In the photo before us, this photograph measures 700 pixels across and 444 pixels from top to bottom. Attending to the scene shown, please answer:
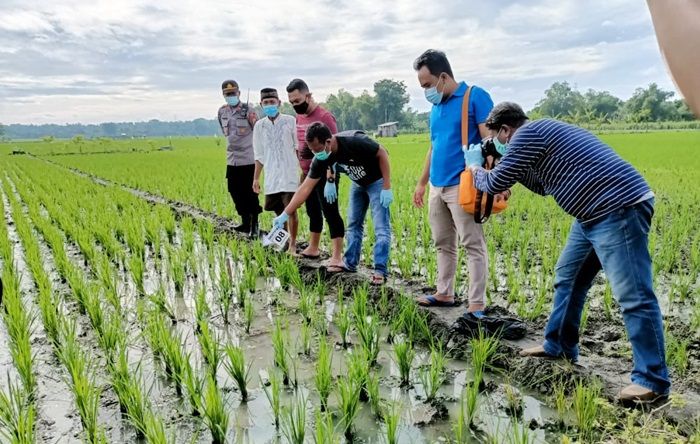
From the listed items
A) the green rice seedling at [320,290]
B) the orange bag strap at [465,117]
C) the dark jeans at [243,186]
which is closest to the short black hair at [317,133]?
the green rice seedling at [320,290]

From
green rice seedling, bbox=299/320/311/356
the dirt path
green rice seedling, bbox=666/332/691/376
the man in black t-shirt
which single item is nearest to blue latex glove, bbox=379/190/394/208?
the man in black t-shirt

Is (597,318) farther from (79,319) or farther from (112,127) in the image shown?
(112,127)

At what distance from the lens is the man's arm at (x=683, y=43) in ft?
1.28

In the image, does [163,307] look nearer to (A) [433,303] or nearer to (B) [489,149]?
(A) [433,303]

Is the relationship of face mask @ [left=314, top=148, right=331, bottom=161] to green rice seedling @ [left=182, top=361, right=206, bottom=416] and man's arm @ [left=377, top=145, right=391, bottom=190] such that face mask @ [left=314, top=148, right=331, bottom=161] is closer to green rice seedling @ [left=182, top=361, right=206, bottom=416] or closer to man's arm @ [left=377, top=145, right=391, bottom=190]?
man's arm @ [left=377, top=145, right=391, bottom=190]

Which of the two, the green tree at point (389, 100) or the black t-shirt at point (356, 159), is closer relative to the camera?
the black t-shirt at point (356, 159)

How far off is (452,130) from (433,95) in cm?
22

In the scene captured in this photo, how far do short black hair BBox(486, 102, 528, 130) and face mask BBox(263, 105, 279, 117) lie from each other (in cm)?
279

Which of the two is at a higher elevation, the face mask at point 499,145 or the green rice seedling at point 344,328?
the face mask at point 499,145

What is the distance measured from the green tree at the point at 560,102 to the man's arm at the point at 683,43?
52.9 metres

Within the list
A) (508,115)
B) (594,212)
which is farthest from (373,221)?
(594,212)

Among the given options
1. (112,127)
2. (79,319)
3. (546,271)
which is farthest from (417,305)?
(112,127)

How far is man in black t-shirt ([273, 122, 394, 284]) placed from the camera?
363 cm

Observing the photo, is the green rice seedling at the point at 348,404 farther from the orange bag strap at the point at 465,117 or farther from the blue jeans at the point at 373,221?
the blue jeans at the point at 373,221
